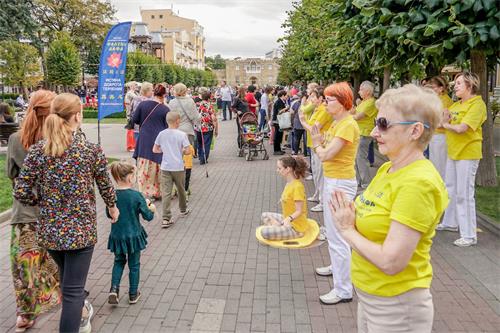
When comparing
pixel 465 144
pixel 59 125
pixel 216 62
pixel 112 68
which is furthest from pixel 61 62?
pixel 216 62

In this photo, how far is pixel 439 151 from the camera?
6.52 meters

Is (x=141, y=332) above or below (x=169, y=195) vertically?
below

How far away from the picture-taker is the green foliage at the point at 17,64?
3234 cm

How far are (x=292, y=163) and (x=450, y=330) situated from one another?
2.48 meters

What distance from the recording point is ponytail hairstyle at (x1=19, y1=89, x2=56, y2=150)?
11.6ft

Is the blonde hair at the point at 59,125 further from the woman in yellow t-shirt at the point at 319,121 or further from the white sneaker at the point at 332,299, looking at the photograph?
the woman in yellow t-shirt at the point at 319,121

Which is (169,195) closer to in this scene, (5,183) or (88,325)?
(88,325)

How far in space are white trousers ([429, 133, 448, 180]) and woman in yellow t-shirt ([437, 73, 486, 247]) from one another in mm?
475

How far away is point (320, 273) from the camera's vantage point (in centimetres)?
500

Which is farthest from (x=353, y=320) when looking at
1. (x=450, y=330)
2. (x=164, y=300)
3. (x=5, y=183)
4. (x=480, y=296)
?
(x=5, y=183)

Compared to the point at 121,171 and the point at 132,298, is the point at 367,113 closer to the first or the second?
the point at 121,171

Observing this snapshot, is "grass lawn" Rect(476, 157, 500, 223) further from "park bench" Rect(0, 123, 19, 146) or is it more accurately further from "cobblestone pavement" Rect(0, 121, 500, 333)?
"park bench" Rect(0, 123, 19, 146)

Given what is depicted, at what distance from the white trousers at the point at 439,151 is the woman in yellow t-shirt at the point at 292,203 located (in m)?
2.17

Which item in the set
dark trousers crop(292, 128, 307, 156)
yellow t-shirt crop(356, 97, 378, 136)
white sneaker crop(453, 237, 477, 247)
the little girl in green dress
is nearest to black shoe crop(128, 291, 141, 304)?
the little girl in green dress
